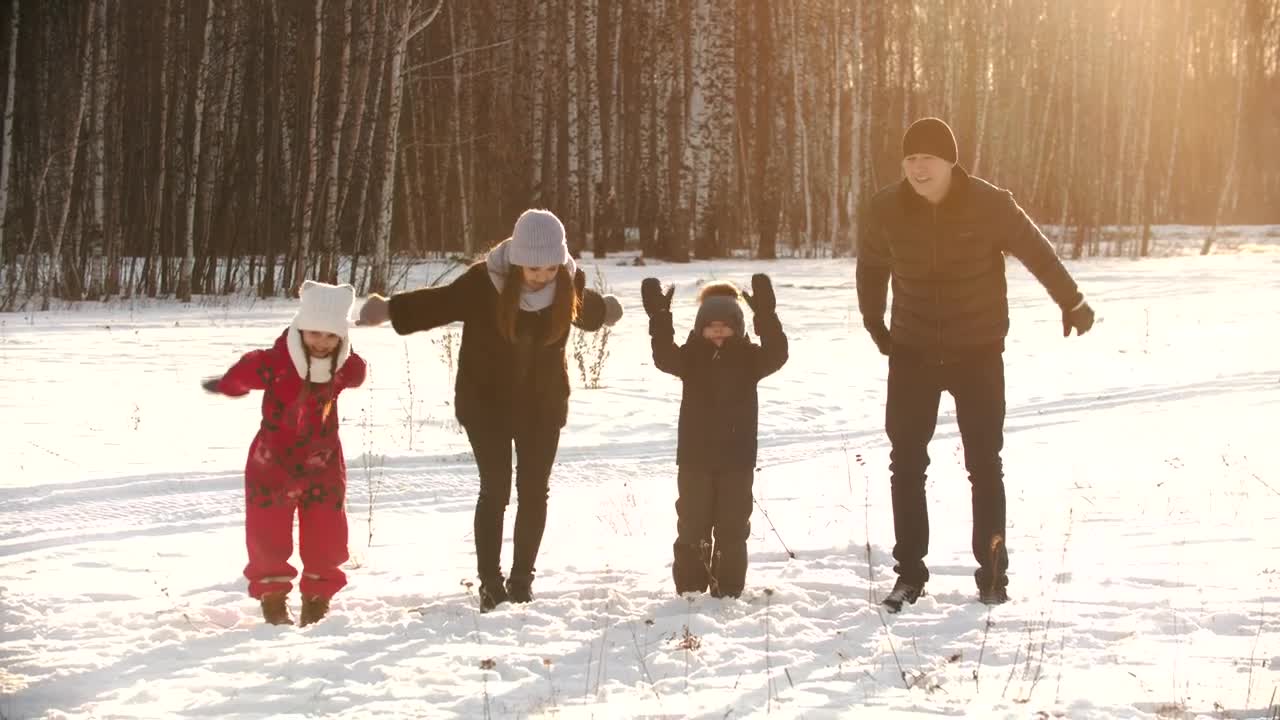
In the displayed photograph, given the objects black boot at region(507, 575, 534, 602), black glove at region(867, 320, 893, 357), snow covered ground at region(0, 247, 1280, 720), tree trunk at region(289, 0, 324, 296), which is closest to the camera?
snow covered ground at region(0, 247, 1280, 720)

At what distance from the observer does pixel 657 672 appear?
441cm

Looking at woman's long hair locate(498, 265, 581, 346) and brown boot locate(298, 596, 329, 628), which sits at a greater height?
woman's long hair locate(498, 265, 581, 346)

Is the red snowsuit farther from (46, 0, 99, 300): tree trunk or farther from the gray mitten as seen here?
(46, 0, 99, 300): tree trunk

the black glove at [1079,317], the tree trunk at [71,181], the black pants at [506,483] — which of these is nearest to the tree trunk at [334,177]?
the tree trunk at [71,181]

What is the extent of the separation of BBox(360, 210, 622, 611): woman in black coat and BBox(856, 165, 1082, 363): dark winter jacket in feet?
4.02

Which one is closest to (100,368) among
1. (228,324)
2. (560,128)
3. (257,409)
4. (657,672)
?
(257,409)

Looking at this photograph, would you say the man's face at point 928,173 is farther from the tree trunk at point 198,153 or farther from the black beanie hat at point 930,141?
the tree trunk at point 198,153

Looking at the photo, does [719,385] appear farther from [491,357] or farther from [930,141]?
[930,141]

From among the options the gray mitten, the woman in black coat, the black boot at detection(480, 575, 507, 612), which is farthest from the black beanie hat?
the black boot at detection(480, 575, 507, 612)

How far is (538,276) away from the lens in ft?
16.5

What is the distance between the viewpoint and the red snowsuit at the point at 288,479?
4.86 meters

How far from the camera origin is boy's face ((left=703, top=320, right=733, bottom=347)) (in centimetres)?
524

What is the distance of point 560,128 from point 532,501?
24340 mm

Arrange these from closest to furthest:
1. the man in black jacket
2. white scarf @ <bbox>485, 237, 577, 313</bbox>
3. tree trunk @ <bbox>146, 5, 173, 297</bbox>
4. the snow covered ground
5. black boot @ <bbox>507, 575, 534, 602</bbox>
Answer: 1. the snow covered ground
2. white scarf @ <bbox>485, 237, 577, 313</bbox>
3. the man in black jacket
4. black boot @ <bbox>507, 575, 534, 602</bbox>
5. tree trunk @ <bbox>146, 5, 173, 297</bbox>
